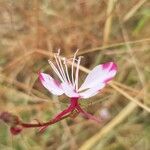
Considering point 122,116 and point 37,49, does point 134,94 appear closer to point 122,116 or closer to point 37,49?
point 122,116

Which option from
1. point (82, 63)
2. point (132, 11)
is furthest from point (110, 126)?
point (132, 11)

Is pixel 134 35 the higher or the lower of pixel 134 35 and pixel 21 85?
the higher

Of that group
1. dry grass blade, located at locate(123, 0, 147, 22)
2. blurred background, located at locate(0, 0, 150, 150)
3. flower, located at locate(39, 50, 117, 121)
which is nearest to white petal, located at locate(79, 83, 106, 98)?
flower, located at locate(39, 50, 117, 121)

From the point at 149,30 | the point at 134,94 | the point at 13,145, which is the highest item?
the point at 149,30

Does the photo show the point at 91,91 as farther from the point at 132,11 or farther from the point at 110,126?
the point at 132,11

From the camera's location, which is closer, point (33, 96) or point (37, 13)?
point (33, 96)

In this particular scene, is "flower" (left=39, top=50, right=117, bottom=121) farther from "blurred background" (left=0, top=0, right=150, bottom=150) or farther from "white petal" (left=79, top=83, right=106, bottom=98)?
"blurred background" (left=0, top=0, right=150, bottom=150)

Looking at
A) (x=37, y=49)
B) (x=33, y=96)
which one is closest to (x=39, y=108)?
(x=33, y=96)
